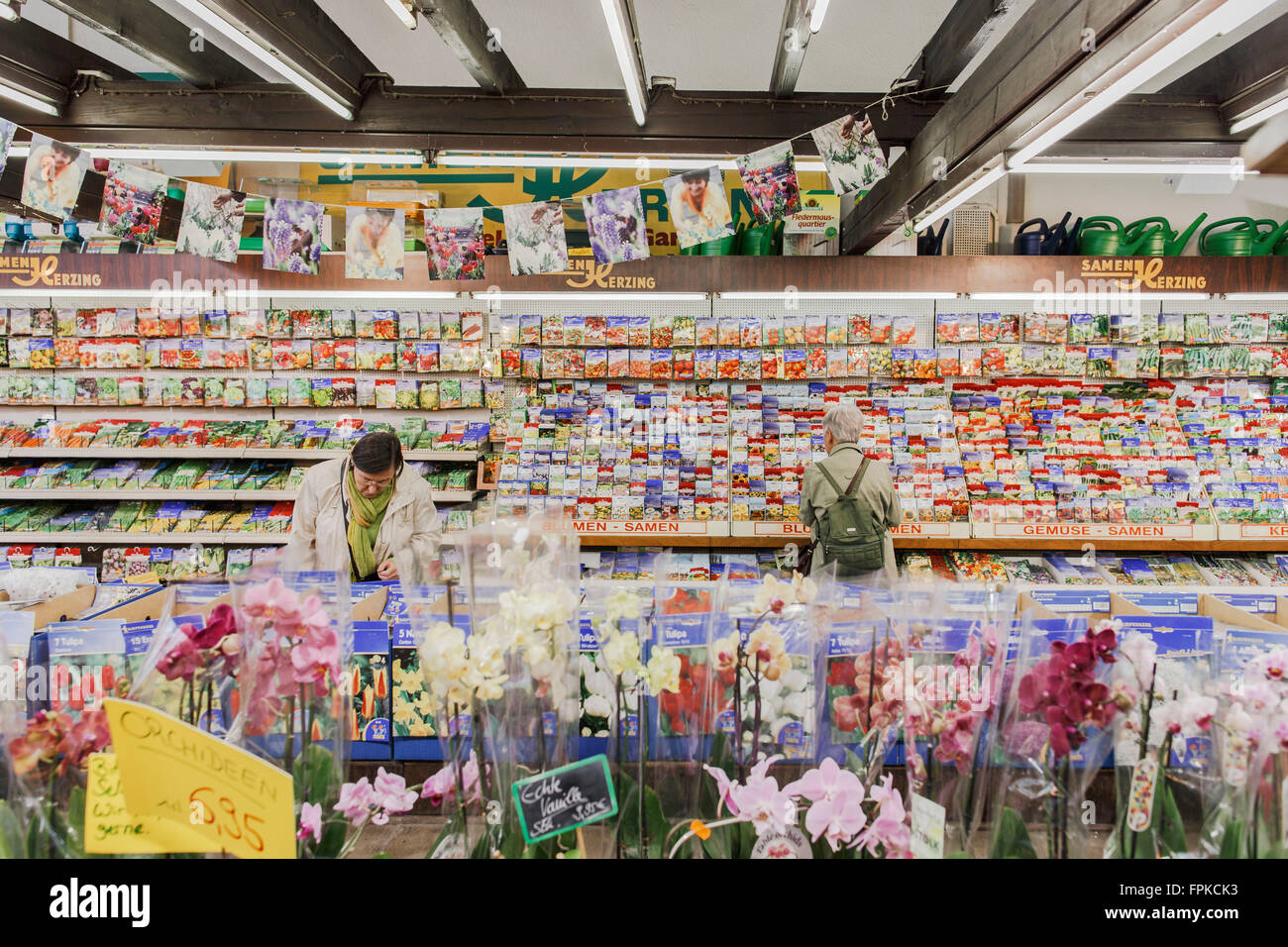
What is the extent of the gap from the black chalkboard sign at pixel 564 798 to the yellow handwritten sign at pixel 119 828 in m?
0.42

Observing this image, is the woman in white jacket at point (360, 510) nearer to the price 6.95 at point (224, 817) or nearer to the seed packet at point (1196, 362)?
the price 6.95 at point (224, 817)

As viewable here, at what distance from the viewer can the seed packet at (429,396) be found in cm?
525

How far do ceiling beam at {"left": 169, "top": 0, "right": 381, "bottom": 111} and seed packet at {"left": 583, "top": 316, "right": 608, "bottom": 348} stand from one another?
189 cm

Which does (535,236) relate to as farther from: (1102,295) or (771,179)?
(1102,295)

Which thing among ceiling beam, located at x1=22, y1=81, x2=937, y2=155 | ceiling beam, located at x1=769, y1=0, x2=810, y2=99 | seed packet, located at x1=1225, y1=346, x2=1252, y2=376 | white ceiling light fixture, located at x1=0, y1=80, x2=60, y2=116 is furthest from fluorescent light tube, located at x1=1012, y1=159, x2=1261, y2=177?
white ceiling light fixture, located at x1=0, y1=80, x2=60, y2=116

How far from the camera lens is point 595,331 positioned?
16.4 feet

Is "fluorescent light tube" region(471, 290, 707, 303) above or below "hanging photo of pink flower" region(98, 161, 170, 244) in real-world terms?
below

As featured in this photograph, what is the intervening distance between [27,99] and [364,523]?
120 inches

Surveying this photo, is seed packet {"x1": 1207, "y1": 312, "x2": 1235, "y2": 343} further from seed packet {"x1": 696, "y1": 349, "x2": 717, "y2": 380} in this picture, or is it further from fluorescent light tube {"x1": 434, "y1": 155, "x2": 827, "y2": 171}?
seed packet {"x1": 696, "y1": 349, "x2": 717, "y2": 380}

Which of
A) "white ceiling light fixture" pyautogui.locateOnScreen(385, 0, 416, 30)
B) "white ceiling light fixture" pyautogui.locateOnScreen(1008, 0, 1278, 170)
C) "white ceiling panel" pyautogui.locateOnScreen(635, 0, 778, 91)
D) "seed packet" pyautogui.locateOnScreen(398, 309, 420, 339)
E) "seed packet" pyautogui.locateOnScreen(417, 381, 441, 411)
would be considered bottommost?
"seed packet" pyautogui.locateOnScreen(417, 381, 441, 411)

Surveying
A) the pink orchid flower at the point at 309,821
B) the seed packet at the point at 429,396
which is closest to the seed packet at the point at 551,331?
the seed packet at the point at 429,396

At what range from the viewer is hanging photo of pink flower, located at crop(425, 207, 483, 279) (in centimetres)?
397

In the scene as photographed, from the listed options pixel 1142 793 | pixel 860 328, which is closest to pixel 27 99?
pixel 860 328

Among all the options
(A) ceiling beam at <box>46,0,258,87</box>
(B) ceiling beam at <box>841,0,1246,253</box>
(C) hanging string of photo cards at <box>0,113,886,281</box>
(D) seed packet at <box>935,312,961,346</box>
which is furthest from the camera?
(D) seed packet at <box>935,312,961,346</box>
